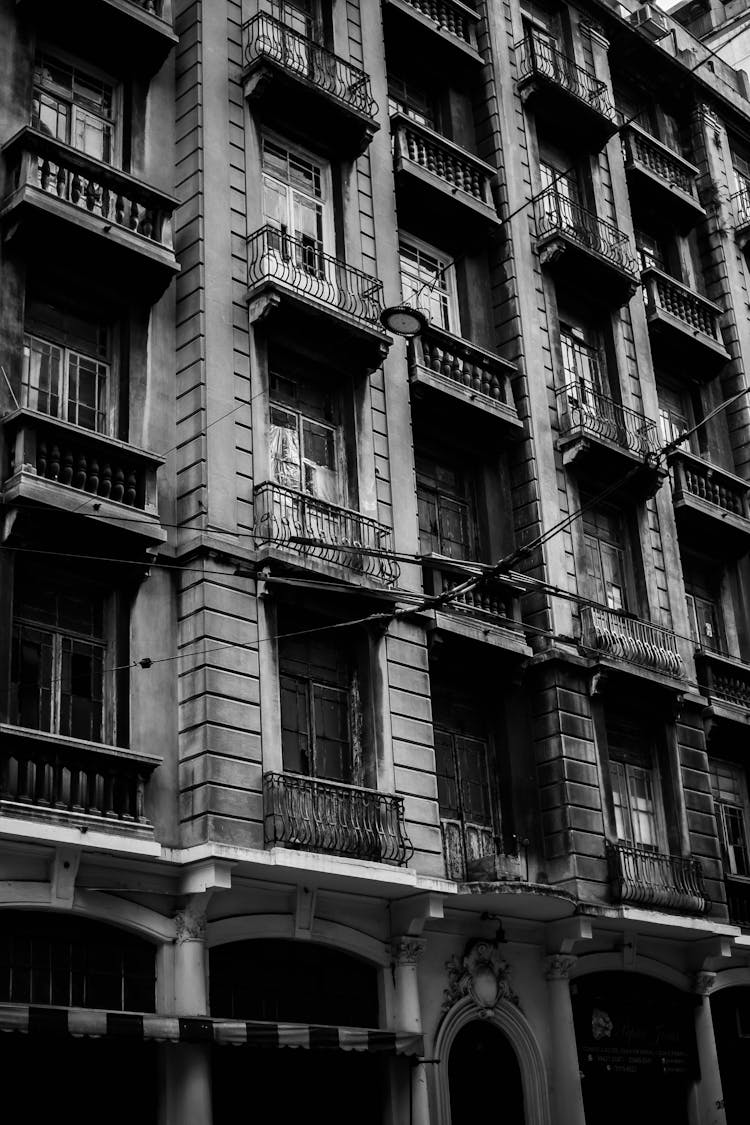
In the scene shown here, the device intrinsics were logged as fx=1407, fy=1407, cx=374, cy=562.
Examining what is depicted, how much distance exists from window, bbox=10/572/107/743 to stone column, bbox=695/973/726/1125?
1173 cm

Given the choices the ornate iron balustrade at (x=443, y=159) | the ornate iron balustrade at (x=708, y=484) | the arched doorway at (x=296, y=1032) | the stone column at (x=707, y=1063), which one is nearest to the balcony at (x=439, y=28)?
the ornate iron balustrade at (x=443, y=159)

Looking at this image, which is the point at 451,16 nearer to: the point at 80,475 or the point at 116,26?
the point at 116,26

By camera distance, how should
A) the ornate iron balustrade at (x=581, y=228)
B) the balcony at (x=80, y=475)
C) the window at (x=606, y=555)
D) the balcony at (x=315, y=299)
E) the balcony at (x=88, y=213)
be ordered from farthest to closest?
1. the ornate iron balustrade at (x=581, y=228)
2. the window at (x=606, y=555)
3. the balcony at (x=315, y=299)
4. the balcony at (x=88, y=213)
5. the balcony at (x=80, y=475)

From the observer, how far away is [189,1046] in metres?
15.5

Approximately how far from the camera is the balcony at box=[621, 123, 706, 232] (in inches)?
1152

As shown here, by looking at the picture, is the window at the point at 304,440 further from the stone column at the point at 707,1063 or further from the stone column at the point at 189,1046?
the stone column at the point at 707,1063

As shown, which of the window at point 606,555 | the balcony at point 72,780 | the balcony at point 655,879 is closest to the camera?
→ the balcony at point 72,780

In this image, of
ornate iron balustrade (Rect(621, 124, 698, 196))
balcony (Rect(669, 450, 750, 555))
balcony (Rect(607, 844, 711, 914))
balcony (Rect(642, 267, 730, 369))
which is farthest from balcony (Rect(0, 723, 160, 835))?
ornate iron balustrade (Rect(621, 124, 698, 196))

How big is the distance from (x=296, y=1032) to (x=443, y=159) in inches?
588

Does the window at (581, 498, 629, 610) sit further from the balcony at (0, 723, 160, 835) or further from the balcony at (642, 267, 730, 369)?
the balcony at (0, 723, 160, 835)

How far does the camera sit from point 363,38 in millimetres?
23531

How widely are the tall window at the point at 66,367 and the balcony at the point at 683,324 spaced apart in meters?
13.2

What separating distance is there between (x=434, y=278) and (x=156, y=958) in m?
12.8

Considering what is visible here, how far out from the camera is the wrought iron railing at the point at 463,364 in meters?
22.0
